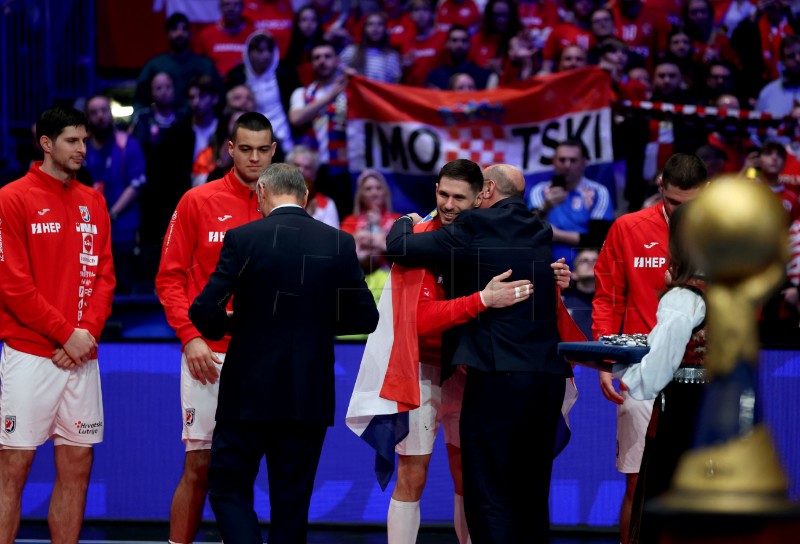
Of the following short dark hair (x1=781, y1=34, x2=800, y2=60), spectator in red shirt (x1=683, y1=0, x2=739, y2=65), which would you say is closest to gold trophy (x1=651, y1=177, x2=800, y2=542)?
short dark hair (x1=781, y1=34, x2=800, y2=60)

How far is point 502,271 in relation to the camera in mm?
5270

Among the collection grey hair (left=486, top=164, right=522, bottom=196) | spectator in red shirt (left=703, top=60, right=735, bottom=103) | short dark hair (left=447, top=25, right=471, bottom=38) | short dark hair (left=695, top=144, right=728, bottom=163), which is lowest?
grey hair (left=486, top=164, right=522, bottom=196)

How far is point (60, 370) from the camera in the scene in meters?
5.73

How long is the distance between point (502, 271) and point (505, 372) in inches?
18.6

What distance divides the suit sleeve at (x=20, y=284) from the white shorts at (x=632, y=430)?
9.51ft

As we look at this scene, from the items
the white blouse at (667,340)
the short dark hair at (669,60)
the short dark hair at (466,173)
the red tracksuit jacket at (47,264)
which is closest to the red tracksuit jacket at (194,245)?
the red tracksuit jacket at (47,264)

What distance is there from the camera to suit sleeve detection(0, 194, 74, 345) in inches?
221

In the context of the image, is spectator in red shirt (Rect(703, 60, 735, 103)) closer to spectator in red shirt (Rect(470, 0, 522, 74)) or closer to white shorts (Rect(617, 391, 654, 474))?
spectator in red shirt (Rect(470, 0, 522, 74))

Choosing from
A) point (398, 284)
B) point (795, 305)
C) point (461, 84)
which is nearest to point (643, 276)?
point (398, 284)

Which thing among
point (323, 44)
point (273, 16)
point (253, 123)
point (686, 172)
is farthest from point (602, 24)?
point (253, 123)

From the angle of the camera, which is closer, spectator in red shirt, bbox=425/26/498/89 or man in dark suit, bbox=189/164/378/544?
man in dark suit, bbox=189/164/378/544

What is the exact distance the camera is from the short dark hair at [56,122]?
580 centimetres

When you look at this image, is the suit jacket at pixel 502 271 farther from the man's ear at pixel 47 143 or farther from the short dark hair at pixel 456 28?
the short dark hair at pixel 456 28

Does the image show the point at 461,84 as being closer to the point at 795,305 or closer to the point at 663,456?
the point at 795,305
